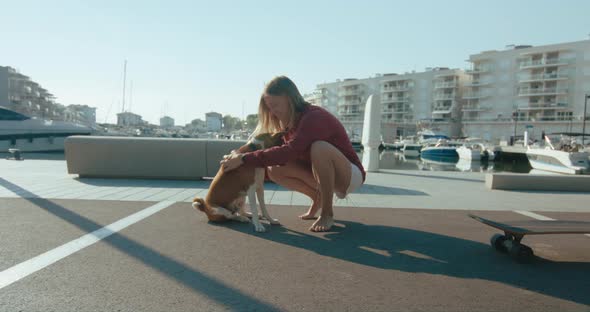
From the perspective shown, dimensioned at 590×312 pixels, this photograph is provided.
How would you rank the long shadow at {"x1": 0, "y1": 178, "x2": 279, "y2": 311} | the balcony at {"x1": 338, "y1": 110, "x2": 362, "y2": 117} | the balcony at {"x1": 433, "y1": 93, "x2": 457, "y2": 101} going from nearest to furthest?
the long shadow at {"x1": 0, "y1": 178, "x2": 279, "y2": 311} → the balcony at {"x1": 433, "y1": 93, "x2": 457, "y2": 101} → the balcony at {"x1": 338, "y1": 110, "x2": 362, "y2": 117}

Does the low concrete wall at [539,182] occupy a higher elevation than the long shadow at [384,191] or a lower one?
higher

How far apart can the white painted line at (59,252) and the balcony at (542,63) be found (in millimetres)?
75999

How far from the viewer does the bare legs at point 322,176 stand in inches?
161

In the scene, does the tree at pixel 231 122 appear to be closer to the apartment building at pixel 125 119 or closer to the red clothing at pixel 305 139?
the apartment building at pixel 125 119

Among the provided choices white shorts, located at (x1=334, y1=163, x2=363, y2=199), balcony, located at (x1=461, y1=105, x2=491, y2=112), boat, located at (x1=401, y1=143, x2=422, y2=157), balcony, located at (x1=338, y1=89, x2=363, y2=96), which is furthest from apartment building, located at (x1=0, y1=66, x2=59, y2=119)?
white shorts, located at (x1=334, y1=163, x2=363, y2=199)

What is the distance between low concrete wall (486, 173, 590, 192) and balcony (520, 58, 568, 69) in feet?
224

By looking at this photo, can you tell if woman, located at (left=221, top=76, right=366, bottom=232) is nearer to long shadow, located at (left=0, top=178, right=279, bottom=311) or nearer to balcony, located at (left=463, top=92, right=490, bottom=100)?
long shadow, located at (left=0, top=178, right=279, bottom=311)

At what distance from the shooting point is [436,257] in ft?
10.9

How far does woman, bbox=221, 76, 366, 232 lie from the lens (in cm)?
402

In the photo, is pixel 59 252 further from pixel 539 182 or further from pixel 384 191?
pixel 539 182

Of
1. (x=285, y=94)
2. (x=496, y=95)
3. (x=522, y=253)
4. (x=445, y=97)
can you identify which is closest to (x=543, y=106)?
(x=496, y=95)

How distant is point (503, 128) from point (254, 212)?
75266 mm

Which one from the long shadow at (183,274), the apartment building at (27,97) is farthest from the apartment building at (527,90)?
the apartment building at (27,97)

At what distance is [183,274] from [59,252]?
1208 millimetres
